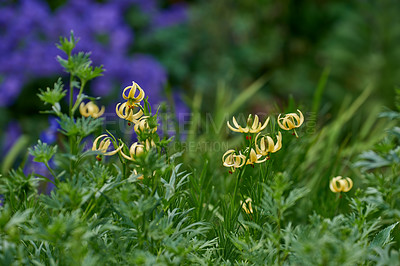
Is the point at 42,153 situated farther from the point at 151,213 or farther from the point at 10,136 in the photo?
the point at 10,136

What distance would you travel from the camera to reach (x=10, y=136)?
140 inches

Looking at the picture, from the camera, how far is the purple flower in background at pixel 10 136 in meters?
3.53

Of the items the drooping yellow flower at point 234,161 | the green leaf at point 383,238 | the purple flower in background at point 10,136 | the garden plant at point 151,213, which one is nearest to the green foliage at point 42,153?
the garden plant at point 151,213

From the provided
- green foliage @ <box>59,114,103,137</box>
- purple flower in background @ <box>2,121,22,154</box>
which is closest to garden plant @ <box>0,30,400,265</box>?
green foliage @ <box>59,114,103,137</box>

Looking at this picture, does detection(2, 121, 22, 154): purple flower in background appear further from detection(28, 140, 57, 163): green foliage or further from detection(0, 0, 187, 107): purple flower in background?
detection(28, 140, 57, 163): green foliage

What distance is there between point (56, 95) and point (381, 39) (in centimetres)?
403

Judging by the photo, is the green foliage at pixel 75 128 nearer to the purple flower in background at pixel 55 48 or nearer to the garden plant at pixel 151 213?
the garden plant at pixel 151 213

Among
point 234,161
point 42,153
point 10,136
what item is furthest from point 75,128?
point 10,136

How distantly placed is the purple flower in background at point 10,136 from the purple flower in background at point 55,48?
0.61 ft

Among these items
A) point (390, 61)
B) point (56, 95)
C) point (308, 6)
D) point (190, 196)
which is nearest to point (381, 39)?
point (390, 61)

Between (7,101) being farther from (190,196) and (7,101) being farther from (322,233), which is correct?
(322,233)

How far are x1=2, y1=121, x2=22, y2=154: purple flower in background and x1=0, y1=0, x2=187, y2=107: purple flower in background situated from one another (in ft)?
0.61

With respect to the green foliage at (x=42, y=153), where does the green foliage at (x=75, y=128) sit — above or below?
above

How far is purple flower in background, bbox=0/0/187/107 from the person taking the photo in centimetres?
365
